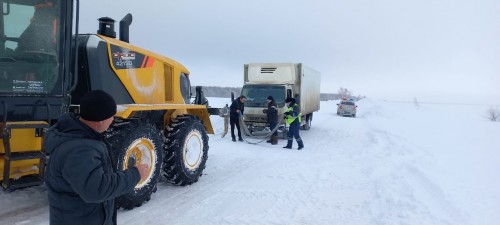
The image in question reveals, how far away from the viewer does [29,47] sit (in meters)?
4.47

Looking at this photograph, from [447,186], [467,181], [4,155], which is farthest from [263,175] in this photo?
[4,155]

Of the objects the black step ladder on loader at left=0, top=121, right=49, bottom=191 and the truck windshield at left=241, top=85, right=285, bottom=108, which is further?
the truck windshield at left=241, top=85, right=285, bottom=108

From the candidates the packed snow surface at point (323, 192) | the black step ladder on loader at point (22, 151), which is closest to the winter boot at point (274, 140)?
the packed snow surface at point (323, 192)

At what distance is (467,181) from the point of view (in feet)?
23.5

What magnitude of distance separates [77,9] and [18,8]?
661mm

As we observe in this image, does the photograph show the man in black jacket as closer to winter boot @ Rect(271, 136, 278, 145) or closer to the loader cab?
the loader cab

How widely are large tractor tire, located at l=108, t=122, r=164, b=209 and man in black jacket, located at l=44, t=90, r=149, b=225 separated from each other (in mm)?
2321

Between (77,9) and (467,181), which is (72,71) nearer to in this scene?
(77,9)

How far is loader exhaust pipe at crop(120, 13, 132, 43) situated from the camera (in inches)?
252

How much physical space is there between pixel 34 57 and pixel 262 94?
10633 millimetres

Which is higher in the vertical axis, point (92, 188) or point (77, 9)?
point (77, 9)

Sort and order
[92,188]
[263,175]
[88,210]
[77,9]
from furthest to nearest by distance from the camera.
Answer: [263,175]
[77,9]
[88,210]
[92,188]

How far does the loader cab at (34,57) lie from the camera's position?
14.1ft

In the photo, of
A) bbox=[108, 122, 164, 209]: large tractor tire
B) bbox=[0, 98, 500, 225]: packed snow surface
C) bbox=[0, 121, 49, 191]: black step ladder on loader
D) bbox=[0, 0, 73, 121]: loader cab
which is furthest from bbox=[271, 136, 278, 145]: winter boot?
bbox=[0, 121, 49, 191]: black step ladder on loader
